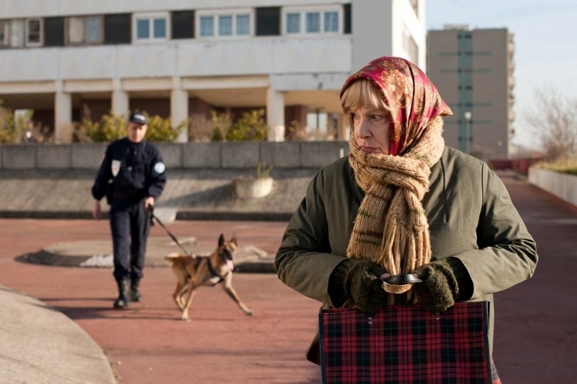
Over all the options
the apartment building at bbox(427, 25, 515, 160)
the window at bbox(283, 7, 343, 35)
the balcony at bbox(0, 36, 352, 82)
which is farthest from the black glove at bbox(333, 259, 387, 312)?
the apartment building at bbox(427, 25, 515, 160)

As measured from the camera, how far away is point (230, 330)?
8383 millimetres

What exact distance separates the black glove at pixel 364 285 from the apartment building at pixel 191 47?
34.7 m

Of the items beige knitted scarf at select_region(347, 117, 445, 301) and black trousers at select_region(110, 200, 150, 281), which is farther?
black trousers at select_region(110, 200, 150, 281)

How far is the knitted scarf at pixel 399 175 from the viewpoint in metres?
2.73

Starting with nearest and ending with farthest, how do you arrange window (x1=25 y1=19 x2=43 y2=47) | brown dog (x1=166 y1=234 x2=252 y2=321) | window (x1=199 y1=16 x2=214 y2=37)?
brown dog (x1=166 y1=234 x2=252 y2=321)
window (x1=199 y1=16 x2=214 y2=37)
window (x1=25 y1=19 x2=43 y2=47)

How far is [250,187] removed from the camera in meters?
24.8

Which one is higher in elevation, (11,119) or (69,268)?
(11,119)

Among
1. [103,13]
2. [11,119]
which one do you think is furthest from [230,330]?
[103,13]

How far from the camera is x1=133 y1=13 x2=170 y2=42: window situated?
137 feet

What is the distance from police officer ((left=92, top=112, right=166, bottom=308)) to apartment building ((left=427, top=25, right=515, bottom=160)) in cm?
12562

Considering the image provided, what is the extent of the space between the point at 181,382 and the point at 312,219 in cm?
372

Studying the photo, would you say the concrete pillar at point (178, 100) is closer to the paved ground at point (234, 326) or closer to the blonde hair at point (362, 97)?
the paved ground at point (234, 326)

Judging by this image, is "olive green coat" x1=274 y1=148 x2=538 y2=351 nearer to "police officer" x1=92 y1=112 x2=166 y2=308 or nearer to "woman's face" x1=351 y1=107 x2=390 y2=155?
"woman's face" x1=351 y1=107 x2=390 y2=155

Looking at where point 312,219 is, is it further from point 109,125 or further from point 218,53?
point 218,53
